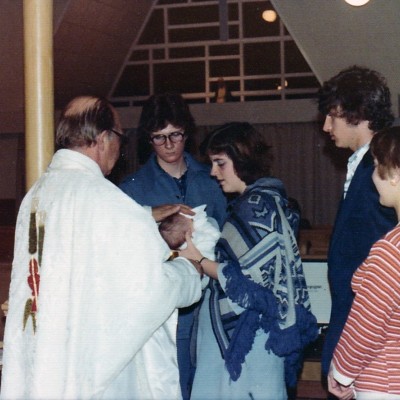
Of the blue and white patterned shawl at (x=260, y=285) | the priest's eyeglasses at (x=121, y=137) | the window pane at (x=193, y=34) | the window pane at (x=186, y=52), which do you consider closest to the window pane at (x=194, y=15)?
the window pane at (x=193, y=34)

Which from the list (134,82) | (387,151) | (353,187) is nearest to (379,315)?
(387,151)

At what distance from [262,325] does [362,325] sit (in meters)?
0.59

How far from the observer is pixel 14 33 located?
9.48 meters

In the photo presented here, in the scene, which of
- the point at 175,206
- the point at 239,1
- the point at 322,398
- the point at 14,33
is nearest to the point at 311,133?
the point at 239,1

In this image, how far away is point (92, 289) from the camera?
1.87 meters

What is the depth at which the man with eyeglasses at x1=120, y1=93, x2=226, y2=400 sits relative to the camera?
2.89 meters

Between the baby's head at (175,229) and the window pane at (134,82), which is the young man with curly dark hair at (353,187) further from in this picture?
the window pane at (134,82)

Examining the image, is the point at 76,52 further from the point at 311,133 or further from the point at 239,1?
the point at 311,133

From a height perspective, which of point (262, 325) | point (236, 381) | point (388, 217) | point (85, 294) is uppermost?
point (388, 217)

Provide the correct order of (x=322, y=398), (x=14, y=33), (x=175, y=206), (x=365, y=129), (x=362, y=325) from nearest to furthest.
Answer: (x=362, y=325) → (x=365, y=129) → (x=175, y=206) → (x=322, y=398) → (x=14, y=33)

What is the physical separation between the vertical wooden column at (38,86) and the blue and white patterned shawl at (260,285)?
0.73 meters

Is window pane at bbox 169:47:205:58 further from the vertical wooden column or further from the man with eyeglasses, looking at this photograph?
the vertical wooden column

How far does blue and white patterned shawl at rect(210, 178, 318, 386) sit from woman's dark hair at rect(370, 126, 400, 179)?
57 cm

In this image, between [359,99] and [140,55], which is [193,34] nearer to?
[140,55]
